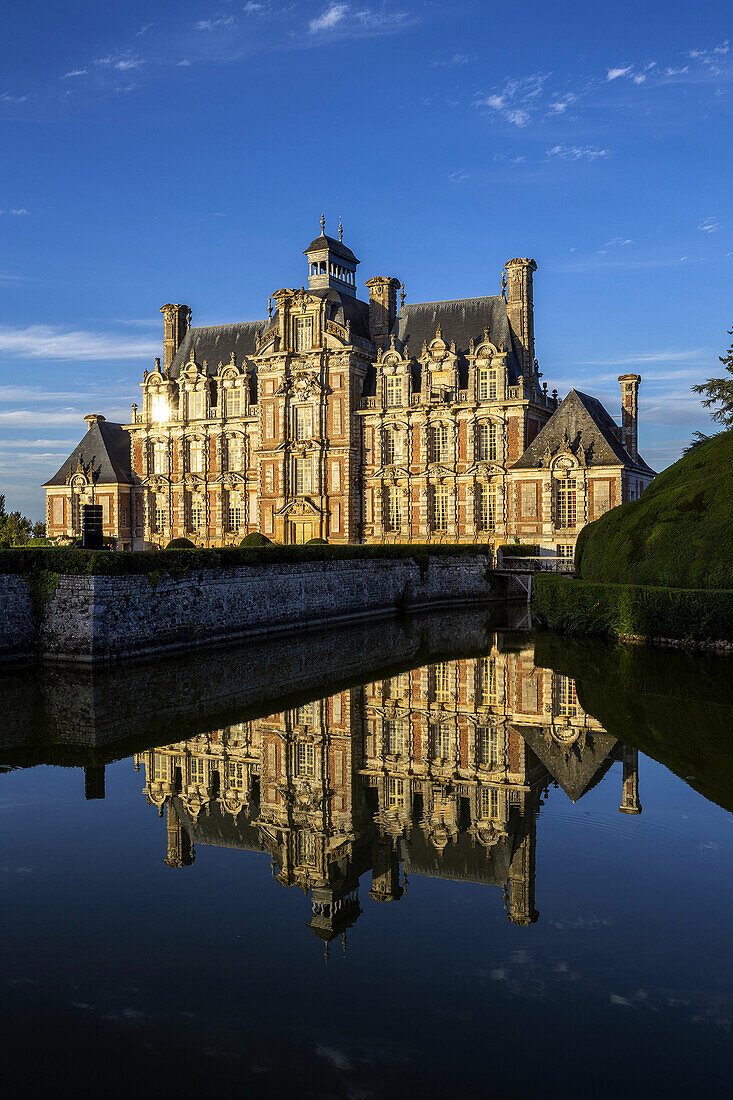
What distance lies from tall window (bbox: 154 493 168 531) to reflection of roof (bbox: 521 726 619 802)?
47.7 m

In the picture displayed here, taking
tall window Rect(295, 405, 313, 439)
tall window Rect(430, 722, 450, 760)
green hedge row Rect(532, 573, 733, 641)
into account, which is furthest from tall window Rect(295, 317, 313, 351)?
tall window Rect(430, 722, 450, 760)

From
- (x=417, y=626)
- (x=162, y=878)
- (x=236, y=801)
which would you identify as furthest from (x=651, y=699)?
(x=417, y=626)

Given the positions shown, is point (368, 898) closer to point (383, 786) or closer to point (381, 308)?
point (383, 786)

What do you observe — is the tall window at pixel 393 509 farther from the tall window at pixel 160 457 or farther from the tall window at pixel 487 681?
the tall window at pixel 487 681

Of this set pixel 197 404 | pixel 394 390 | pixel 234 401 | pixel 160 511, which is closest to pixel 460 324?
pixel 394 390

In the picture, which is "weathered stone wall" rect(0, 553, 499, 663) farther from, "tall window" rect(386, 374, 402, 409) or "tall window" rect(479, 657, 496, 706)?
"tall window" rect(386, 374, 402, 409)

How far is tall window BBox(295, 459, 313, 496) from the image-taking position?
5338 centimetres

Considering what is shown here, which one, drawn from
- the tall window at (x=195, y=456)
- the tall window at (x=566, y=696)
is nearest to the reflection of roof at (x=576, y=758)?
the tall window at (x=566, y=696)

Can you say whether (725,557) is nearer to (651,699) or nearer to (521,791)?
(651,699)

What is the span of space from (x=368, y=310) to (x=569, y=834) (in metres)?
50.9

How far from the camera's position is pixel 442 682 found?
19.2m

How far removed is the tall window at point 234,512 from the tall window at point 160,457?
5.55 meters

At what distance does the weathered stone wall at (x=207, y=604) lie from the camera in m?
21.7

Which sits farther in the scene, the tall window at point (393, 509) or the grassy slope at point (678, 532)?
the tall window at point (393, 509)
